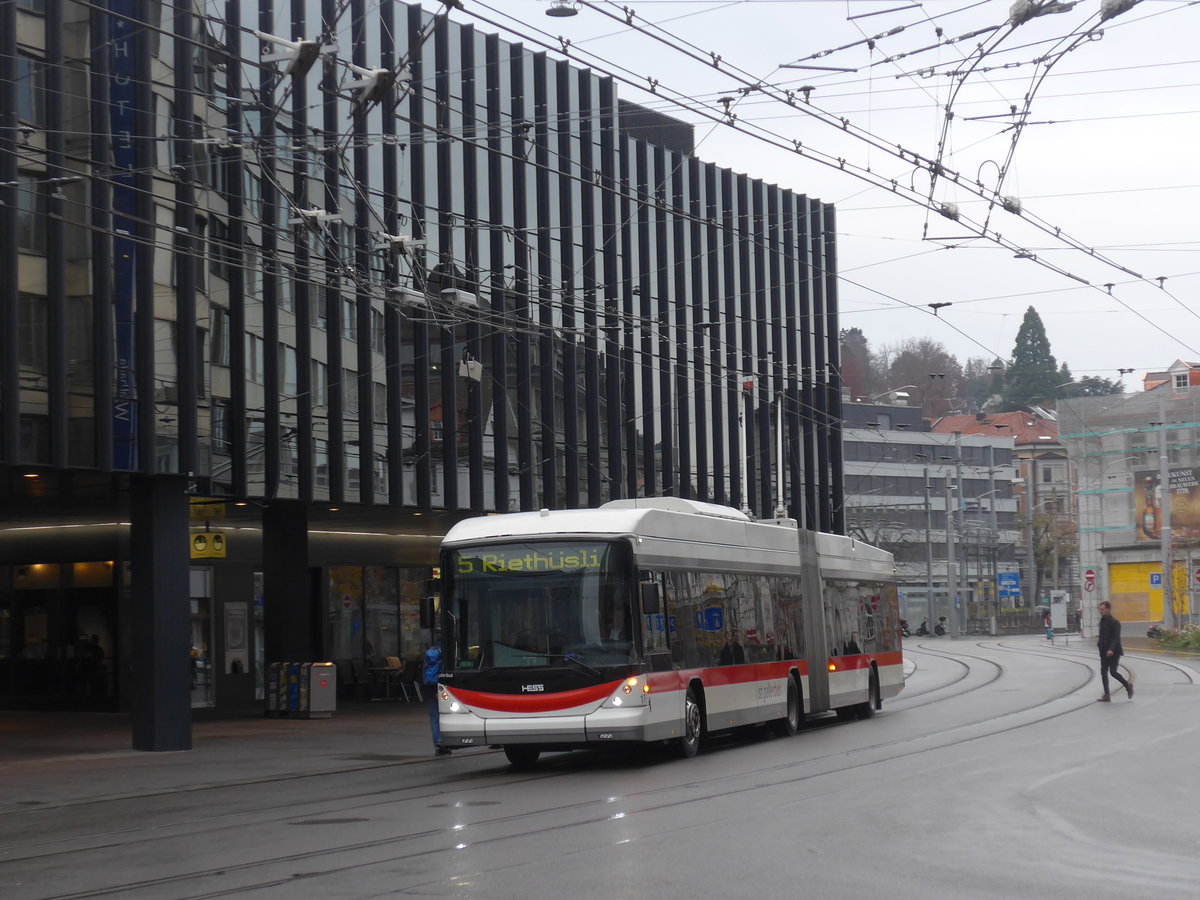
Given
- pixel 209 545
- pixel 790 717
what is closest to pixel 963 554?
pixel 209 545

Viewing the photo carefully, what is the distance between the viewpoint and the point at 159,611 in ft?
76.5

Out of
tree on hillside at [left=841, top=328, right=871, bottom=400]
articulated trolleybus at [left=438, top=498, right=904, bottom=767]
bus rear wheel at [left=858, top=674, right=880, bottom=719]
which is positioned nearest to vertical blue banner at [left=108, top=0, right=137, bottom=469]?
articulated trolleybus at [left=438, top=498, right=904, bottom=767]

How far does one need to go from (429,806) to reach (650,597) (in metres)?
3.93

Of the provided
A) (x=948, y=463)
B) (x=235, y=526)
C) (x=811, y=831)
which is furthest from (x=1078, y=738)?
(x=948, y=463)

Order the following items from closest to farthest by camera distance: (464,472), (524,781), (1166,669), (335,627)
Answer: (524,781) → (464,472) → (335,627) → (1166,669)

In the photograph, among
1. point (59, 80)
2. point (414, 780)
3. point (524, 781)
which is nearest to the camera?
point (524, 781)

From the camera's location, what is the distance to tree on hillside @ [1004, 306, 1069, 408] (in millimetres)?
160000

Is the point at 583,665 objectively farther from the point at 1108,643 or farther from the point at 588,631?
the point at 1108,643

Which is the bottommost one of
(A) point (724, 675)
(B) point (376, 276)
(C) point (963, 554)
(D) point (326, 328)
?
(A) point (724, 675)

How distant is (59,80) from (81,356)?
3761 millimetres

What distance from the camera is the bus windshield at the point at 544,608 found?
703 inches

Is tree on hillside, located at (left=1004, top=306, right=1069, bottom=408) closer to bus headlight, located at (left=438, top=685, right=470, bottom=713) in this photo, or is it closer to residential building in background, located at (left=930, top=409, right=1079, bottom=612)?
residential building in background, located at (left=930, top=409, right=1079, bottom=612)

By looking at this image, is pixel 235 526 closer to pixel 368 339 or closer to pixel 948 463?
pixel 368 339

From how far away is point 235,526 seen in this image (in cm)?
3469
